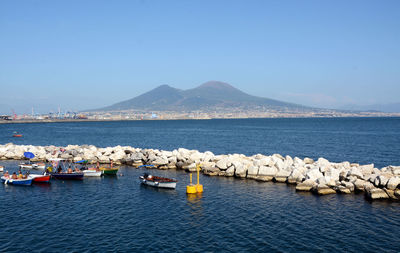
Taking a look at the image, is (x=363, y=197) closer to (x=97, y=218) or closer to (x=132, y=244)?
(x=132, y=244)

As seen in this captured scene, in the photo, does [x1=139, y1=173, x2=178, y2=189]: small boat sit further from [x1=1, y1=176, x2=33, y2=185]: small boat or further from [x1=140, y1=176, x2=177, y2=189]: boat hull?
[x1=1, y1=176, x2=33, y2=185]: small boat

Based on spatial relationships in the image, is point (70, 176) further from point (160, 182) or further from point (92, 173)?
point (160, 182)

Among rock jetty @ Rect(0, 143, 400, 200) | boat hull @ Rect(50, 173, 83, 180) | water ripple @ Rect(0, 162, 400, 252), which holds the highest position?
rock jetty @ Rect(0, 143, 400, 200)

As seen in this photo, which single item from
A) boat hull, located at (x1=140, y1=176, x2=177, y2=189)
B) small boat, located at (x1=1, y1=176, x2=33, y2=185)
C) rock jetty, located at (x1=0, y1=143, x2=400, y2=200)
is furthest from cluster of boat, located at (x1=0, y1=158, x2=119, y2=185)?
boat hull, located at (x1=140, y1=176, x2=177, y2=189)

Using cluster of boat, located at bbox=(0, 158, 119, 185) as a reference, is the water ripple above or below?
below

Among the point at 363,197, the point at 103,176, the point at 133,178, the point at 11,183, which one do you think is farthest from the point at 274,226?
the point at 11,183

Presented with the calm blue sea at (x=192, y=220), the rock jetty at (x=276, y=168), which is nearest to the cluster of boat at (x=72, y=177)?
the calm blue sea at (x=192, y=220)

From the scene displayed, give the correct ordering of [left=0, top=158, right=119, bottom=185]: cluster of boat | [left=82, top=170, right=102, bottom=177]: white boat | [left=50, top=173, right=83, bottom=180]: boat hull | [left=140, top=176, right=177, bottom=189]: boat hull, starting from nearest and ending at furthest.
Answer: [left=140, top=176, right=177, bottom=189]: boat hull → [left=0, top=158, right=119, bottom=185]: cluster of boat → [left=50, top=173, right=83, bottom=180]: boat hull → [left=82, top=170, right=102, bottom=177]: white boat

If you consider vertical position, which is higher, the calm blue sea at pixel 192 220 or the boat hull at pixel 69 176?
the boat hull at pixel 69 176

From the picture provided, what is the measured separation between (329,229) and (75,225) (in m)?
19.8

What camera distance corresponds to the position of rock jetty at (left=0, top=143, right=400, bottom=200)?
109ft

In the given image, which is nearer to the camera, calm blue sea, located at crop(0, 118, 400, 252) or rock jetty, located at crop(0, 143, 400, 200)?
calm blue sea, located at crop(0, 118, 400, 252)

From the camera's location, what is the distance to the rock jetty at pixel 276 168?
33.2 meters

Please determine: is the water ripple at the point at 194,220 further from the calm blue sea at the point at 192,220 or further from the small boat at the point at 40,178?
the small boat at the point at 40,178
